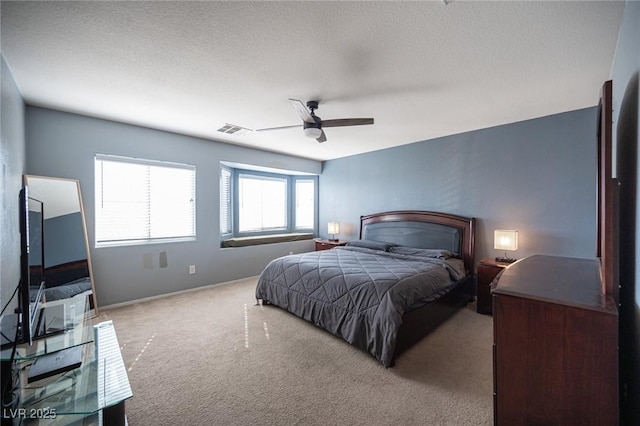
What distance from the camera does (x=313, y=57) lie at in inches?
76.7

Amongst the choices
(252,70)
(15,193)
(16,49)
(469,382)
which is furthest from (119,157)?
(469,382)

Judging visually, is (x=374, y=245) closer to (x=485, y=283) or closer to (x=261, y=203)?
(x=485, y=283)

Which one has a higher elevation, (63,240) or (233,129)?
(233,129)

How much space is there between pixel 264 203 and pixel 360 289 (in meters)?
3.71

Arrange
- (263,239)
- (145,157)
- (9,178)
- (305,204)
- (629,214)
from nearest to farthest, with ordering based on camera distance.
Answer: (629,214) < (9,178) < (145,157) < (263,239) < (305,204)

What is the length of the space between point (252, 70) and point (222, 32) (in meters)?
0.46

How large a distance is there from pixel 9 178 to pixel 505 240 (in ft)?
16.4

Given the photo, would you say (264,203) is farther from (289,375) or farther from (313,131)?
(289,375)

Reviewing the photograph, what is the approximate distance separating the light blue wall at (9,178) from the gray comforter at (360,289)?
2.26 m

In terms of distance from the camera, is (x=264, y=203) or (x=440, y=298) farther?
(x=264, y=203)

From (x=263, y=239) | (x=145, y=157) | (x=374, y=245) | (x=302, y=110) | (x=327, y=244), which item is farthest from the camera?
(x=327, y=244)

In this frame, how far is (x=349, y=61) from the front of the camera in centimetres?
200

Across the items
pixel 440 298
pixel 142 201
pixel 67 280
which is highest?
pixel 142 201

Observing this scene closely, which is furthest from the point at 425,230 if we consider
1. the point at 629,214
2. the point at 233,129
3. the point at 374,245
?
the point at 233,129
